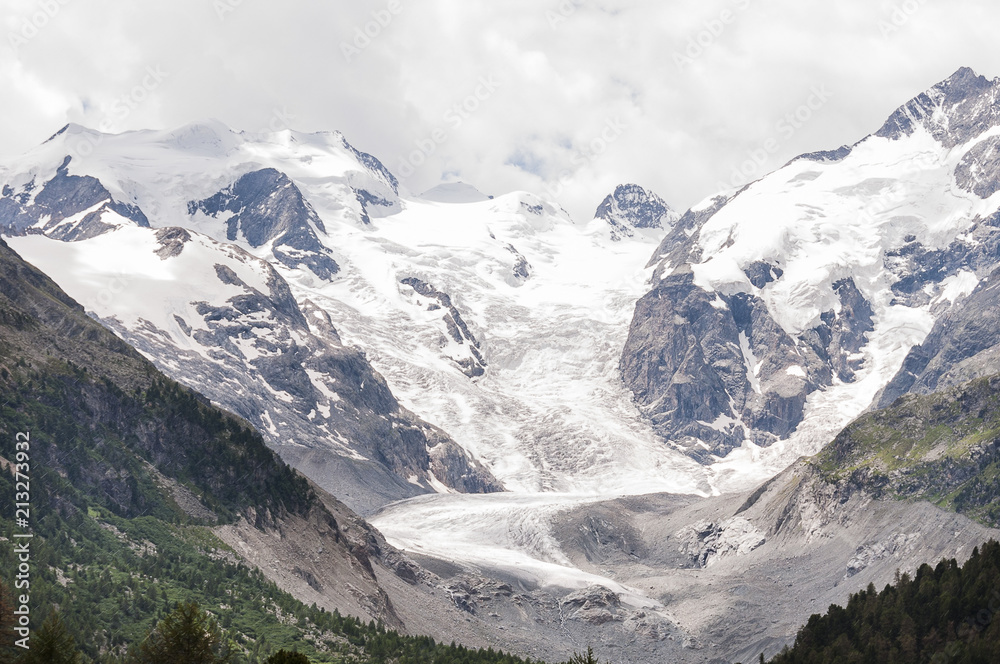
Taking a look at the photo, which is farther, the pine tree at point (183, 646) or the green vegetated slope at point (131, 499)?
the green vegetated slope at point (131, 499)

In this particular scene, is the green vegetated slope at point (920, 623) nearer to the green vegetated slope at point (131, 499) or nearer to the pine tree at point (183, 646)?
the green vegetated slope at point (131, 499)

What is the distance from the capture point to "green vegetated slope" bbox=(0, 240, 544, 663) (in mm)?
123875

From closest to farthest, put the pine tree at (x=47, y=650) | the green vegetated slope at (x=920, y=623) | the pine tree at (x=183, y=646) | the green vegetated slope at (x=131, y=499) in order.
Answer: the pine tree at (x=47, y=650) < the pine tree at (x=183, y=646) < the green vegetated slope at (x=920, y=623) < the green vegetated slope at (x=131, y=499)

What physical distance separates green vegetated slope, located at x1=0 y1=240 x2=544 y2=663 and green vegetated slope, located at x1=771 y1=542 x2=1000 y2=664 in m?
37.6

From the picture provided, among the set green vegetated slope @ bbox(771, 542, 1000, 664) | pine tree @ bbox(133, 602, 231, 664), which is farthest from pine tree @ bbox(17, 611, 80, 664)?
green vegetated slope @ bbox(771, 542, 1000, 664)

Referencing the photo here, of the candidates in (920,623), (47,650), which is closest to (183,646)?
(47,650)

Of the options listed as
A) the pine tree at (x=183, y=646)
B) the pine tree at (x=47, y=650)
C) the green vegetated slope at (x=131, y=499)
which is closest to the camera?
the pine tree at (x=47, y=650)

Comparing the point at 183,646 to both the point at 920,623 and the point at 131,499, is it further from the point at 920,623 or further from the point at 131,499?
the point at 920,623

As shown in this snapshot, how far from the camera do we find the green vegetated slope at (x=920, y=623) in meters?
123

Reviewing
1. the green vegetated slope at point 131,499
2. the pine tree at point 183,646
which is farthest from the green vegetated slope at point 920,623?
the pine tree at point 183,646

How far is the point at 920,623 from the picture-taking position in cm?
12938

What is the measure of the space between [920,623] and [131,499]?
97806 mm

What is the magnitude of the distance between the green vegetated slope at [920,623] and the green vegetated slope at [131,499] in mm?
37595

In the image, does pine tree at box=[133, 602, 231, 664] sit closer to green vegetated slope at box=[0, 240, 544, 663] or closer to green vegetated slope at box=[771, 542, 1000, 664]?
green vegetated slope at box=[0, 240, 544, 663]
